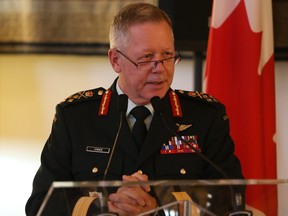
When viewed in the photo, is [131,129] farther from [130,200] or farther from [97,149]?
[130,200]

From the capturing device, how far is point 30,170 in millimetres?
2332

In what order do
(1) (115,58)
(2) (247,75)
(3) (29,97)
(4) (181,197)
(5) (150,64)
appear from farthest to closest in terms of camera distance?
1. (3) (29,97)
2. (2) (247,75)
3. (1) (115,58)
4. (5) (150,64)
5. (4) (181,197)

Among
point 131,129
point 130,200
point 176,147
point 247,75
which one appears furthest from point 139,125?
point 247,75

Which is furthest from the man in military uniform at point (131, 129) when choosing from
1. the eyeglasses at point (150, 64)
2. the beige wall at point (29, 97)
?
the beige wall at point (29, 97)

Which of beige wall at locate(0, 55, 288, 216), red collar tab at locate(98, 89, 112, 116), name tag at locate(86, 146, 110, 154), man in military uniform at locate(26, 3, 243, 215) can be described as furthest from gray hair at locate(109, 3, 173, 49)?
beige wall at locate(0, 55, 288, 216)

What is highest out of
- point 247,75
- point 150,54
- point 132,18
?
point 132,18

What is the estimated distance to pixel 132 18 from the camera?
4.90ft

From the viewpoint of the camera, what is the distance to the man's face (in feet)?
4.81

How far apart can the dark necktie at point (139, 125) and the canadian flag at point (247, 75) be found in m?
0.60

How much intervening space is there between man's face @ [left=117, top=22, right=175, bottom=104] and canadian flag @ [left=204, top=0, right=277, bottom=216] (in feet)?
1.96

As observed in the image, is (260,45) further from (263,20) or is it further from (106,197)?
(106,197)

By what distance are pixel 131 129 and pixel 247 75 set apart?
0.70m

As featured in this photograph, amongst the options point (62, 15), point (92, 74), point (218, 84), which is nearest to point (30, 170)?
point (92, 74)

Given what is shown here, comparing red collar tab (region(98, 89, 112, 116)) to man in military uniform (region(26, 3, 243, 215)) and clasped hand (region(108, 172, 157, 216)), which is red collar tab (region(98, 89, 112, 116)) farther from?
clasped hand (region(108, 172, 157, 216))
